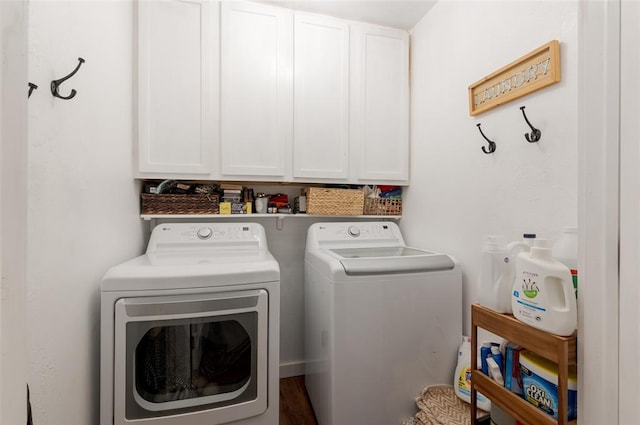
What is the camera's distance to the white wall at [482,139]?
1089 mm

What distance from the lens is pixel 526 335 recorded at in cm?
82

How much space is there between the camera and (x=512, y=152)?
1.29 meters

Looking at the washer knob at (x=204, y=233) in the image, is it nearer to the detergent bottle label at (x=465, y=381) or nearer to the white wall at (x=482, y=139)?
the white wall at (x=482, y=139)

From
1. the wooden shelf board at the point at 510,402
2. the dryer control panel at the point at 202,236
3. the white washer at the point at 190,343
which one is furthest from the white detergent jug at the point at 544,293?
the dryer control panel at the point at 202,236

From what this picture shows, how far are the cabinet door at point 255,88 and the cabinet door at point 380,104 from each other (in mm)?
488

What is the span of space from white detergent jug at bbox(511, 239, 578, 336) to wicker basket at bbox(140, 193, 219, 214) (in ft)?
5.41

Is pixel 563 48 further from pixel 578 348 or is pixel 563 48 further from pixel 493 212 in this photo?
pixel 578 348

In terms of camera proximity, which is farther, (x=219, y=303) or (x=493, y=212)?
(x=493, y=212)

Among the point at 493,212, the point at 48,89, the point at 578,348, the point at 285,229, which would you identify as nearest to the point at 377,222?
the point at 285,229

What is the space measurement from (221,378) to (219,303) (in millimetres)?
381

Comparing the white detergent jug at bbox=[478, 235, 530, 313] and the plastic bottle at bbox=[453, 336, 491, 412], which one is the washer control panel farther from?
the white detergent jug at bbox=[478, 235, 530, 313]

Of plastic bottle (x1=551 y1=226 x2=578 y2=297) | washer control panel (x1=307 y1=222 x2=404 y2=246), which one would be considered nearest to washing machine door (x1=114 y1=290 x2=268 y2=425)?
washer control panel (x1=307 y1=222 x2=404 y2=246)

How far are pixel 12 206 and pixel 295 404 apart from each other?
1884 millimetres

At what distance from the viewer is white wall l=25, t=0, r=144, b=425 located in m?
0.84
